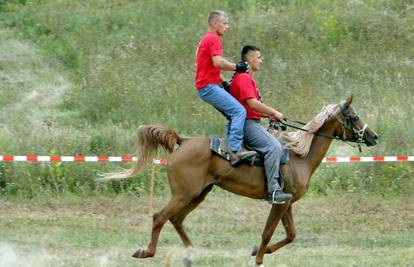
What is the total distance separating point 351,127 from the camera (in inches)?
422

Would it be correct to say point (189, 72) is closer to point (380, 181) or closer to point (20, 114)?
point (20, 114)

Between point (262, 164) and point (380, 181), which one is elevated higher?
point (262, 164)

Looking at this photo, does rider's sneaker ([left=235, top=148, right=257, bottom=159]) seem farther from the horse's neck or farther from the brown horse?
the horse's neck

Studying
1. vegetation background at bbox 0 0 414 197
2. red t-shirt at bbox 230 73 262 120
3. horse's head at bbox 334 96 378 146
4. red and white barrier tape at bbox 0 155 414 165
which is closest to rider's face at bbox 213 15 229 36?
red t-shirt at bbox 230 73 262 120

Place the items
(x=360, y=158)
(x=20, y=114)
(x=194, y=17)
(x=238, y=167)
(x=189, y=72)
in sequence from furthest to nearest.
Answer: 1. (x=194, y=17)
2. (x=189, y=72)
3. (x=20, y=114)
4. (x=360, y=158)
5. (x=238, y=167)

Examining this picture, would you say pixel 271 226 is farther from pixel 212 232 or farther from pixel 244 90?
pixel 212 232

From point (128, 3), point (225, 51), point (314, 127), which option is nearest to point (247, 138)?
point (314, 127)

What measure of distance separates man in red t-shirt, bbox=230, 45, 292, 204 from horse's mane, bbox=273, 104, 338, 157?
0.89 feet

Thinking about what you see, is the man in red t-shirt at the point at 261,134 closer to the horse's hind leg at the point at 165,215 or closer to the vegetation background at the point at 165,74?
the horse's hind leg at the point at 165,215

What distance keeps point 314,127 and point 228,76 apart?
9.18m

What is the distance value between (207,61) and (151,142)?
123 cm

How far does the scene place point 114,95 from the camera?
19.2 meters

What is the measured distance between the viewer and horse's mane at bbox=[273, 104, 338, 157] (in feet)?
34.4

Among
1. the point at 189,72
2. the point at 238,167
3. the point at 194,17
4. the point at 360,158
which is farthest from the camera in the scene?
the point at 194,17
